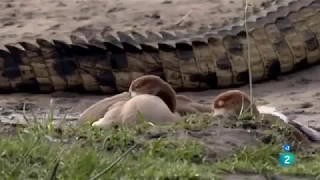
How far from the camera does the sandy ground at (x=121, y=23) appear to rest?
603 centimetres

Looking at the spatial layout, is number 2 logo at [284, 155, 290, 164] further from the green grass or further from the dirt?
the dirt

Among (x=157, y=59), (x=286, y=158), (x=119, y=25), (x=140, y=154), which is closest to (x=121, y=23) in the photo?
(x=119, y=25)

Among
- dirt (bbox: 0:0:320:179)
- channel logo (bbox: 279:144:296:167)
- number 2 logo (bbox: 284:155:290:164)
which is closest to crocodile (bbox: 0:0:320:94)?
dirt (bbox: 0:0:320:179)

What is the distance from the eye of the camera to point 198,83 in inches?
253

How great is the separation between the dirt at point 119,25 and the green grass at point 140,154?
1.38 m

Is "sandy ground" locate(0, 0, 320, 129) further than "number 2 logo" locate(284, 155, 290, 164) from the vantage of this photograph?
Yes

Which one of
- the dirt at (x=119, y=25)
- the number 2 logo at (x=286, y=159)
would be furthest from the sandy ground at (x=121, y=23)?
the number 2 logo at (x=286, y=159)

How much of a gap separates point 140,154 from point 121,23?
4.17 m

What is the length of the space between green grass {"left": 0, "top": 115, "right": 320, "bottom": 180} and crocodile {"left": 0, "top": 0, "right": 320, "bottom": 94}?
1981 millimetres

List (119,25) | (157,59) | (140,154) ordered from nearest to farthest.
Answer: (140,154)
(157,59)
(119,25)

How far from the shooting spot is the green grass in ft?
10.9

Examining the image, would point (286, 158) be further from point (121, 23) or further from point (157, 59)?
point (121, 23)

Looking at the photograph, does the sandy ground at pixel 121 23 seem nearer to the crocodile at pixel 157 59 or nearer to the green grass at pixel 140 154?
the crocodile at pixel 157 59

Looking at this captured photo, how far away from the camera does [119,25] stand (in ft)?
25.2
